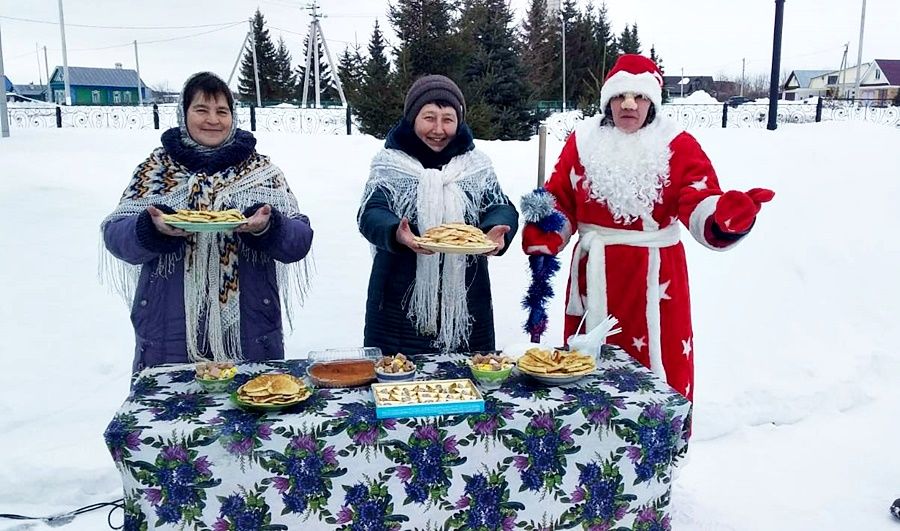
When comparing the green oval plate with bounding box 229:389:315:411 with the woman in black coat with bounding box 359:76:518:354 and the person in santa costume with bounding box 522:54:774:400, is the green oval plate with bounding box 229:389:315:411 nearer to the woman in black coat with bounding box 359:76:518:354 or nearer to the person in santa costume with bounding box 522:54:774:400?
the woman in black coat with bounding box 359:76:518:354

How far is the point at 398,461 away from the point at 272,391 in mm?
367

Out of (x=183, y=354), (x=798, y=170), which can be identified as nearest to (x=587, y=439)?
(x=183, y=354)

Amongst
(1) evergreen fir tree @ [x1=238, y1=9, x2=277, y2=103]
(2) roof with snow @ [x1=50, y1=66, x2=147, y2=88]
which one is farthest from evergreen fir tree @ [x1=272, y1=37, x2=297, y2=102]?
(2) roof with snow @ [x1=50, y1=66, x2=147, y2=88]

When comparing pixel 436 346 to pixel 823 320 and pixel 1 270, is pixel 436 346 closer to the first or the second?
pixel 823 320

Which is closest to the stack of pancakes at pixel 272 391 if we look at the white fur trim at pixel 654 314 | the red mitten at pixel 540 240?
the red mitten at pixel 540 240

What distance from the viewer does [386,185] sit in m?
2.46

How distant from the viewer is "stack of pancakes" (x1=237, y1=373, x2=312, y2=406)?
1716 mm

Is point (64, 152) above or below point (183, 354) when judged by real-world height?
above

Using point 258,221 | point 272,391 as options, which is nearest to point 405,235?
point 258,221

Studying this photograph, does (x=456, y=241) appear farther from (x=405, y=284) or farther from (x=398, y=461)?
(x=398, y=461)

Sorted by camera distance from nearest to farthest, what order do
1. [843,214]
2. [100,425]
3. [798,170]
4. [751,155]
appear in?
[100,425] → [843,214] → [798,170] → [751,155]

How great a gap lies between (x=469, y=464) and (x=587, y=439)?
318 millimetres

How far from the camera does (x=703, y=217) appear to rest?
2240 millimetres

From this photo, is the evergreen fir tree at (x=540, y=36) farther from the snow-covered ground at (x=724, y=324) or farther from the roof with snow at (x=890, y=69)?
the roof with snow at (x=890, y=69)
